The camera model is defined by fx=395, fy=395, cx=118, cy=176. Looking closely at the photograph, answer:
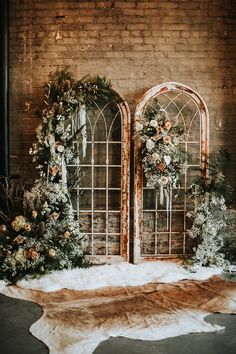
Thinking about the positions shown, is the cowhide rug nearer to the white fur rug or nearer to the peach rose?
the white fur rug

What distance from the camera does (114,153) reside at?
236 inches

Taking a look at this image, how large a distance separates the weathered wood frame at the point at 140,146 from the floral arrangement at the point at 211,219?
0.22 metres

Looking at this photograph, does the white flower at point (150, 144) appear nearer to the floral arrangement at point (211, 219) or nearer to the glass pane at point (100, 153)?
the glass pane at point (100, 153)

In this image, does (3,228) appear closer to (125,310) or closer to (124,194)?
(124,194)

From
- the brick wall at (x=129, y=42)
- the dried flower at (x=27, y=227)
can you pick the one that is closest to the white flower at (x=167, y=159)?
the brick wall at (x=129, y=42)

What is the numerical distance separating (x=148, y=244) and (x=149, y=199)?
70 cm

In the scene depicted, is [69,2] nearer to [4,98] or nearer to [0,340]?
[4,98]

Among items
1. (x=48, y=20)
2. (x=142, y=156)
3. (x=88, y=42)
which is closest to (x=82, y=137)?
(x=142, y=156)

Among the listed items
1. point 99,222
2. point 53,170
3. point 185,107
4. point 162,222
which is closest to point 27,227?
point 53,170

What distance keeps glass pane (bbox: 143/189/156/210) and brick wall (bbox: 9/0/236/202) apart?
1324 mm

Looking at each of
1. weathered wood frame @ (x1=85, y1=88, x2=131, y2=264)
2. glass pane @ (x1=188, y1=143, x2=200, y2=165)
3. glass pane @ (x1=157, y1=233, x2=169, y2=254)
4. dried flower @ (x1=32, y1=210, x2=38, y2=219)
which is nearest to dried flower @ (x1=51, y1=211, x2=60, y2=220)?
dried flower @ (x1=32, y1=210, x2=38, y2=219)

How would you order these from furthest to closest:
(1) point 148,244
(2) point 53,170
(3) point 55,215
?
(1) point 148,244, (2) point 53,170, (3) point 55,215

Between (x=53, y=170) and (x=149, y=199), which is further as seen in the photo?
(x=149, y=199)

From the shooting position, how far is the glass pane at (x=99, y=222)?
6.04 m
